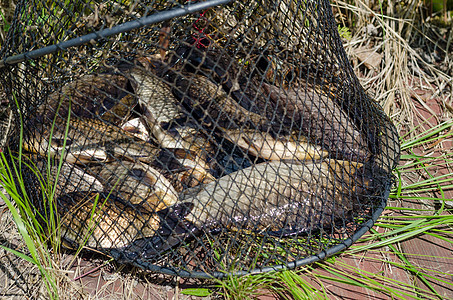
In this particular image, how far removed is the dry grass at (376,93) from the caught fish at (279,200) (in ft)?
1.35

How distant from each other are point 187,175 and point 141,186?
12.6 inches

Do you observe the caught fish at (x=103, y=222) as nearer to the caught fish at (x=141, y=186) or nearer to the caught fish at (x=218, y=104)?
the caught fish at (x=141, y=186)

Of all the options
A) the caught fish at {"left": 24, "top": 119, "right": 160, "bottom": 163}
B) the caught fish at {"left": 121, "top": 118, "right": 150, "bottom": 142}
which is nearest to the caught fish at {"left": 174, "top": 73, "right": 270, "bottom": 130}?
Answer: the caught fish at {"left": 121, "top": 118, "right": 150, "bottom": 142}

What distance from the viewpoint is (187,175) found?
2867 millimetres

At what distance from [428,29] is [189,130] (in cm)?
322

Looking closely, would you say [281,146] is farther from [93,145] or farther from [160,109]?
[93,145]

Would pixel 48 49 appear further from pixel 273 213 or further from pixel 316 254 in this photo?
pixel 316 254

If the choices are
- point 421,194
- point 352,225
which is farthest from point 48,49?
point 421,194

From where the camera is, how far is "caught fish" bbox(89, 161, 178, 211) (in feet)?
8.70

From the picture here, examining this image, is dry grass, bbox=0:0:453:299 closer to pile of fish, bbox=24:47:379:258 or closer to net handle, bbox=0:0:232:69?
pile of fish, bbox=24:47:379:258

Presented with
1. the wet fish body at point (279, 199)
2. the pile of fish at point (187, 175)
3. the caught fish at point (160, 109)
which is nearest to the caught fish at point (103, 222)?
the pile of fish at point (187, 175)

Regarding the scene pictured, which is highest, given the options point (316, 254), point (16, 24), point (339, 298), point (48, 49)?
point (48, 49)

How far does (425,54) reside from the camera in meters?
4.52

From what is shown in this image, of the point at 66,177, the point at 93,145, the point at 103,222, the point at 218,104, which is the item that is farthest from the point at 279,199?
the point at 66,177
